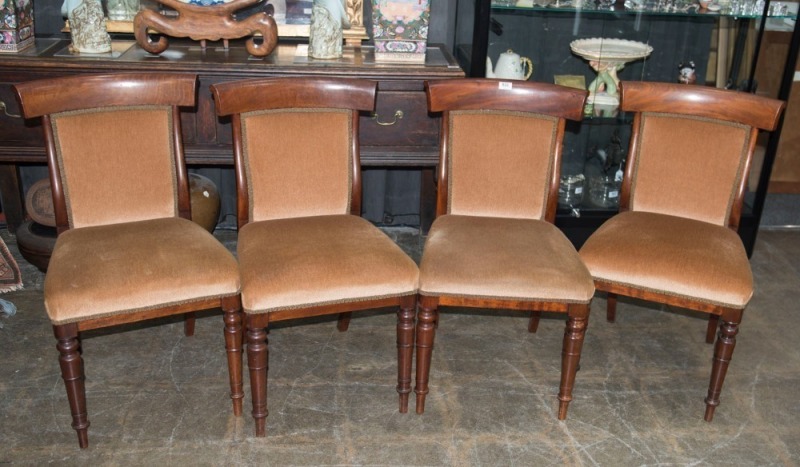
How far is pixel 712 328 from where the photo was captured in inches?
116

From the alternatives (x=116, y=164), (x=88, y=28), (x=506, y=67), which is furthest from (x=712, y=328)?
(x=88, y=28)

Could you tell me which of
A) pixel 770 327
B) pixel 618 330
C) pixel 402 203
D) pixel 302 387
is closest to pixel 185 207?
pixel 302 387

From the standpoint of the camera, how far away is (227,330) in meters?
2.32

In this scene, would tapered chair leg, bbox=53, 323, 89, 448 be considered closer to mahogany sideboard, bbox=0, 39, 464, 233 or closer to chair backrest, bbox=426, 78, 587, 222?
mahogany sideboard, bbox=0, 39, 464, 233

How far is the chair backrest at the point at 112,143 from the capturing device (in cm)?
239

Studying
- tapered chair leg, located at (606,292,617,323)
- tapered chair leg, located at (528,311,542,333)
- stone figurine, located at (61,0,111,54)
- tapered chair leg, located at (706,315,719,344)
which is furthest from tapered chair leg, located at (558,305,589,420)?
stone figurine, located at (61,0,111,54)

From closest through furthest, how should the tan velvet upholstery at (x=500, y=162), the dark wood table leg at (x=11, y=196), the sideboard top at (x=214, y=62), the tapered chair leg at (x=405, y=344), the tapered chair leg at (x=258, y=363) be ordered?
1. the tapered chair leg at (x=258, y=363)
2. the tapered chair leg at (x=405, y=344)
3. the tan velvet upholstery at (x=500, y=162)
4. the sideboard top at (x=214, y=62)
5. the dark wood table leg at (x=11, y=196)

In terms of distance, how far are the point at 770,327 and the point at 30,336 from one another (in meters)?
2.62

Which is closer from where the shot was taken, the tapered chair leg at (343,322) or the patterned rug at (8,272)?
the tapered chair leg at (343,322)

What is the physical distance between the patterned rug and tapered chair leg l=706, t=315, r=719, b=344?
8.27 ft

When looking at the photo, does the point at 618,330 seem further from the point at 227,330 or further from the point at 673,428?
the point at 227,330

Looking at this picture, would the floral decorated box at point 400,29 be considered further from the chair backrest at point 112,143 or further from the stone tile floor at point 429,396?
the stone tile floor at point 429,396

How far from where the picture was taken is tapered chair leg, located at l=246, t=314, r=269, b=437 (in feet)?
7.36

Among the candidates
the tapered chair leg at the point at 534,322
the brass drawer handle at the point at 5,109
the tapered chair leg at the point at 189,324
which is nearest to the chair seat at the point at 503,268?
the tapered chair leg at the point at 534,322
